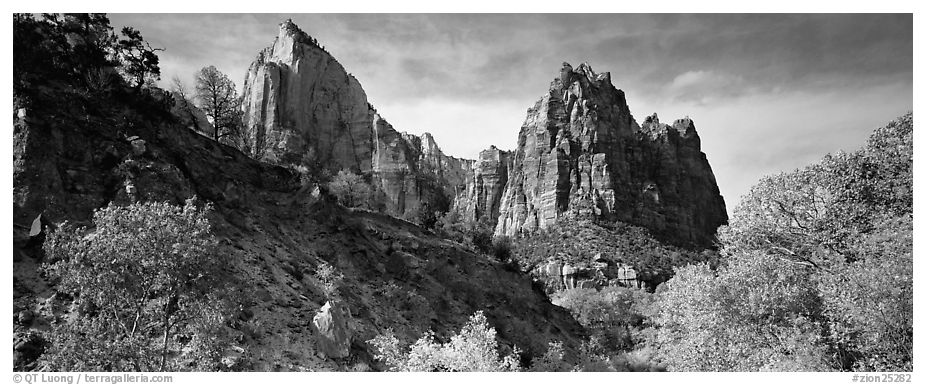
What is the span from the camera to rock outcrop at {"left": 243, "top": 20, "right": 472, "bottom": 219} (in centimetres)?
12062

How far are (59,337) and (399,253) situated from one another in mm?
29101

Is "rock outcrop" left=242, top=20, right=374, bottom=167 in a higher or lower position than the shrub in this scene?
higher

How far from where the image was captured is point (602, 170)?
16325 cm

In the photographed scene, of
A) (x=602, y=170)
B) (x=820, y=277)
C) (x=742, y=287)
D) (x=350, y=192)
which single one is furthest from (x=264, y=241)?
(x=602, y=170)

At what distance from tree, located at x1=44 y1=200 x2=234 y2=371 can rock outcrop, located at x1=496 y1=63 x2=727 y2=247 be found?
138m

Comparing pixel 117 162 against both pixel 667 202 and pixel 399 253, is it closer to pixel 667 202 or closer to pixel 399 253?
pixel 399 253

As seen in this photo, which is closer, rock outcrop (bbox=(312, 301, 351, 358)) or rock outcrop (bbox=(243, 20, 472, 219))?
rock outcrop (bbox=(312, 301, 351, 358))

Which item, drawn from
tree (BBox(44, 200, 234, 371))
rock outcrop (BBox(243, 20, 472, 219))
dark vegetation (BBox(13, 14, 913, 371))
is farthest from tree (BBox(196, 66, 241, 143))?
rock outcrop (BBox(243, 20, 472, 219))

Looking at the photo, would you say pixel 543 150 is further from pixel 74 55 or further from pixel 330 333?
pixel 330 333

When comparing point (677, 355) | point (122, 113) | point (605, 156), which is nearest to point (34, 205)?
point (122, 113)

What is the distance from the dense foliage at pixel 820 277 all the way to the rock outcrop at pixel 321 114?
311 ft

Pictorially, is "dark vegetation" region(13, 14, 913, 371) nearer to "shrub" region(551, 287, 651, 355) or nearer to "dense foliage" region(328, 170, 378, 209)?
"dense foliage" region(328, 170, 378, 209)

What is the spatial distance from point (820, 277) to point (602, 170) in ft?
482

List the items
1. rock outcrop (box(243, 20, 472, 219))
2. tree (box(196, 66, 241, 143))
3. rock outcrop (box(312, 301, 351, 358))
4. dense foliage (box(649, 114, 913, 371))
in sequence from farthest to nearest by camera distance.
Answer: rock outcrop (box(243, 20, 472, 219))
tree (box(196, 66, 241, 143))
rock outcrop (box(312, 301, 351, 358))
dense foliage (box(649, 114, 913, 371))
